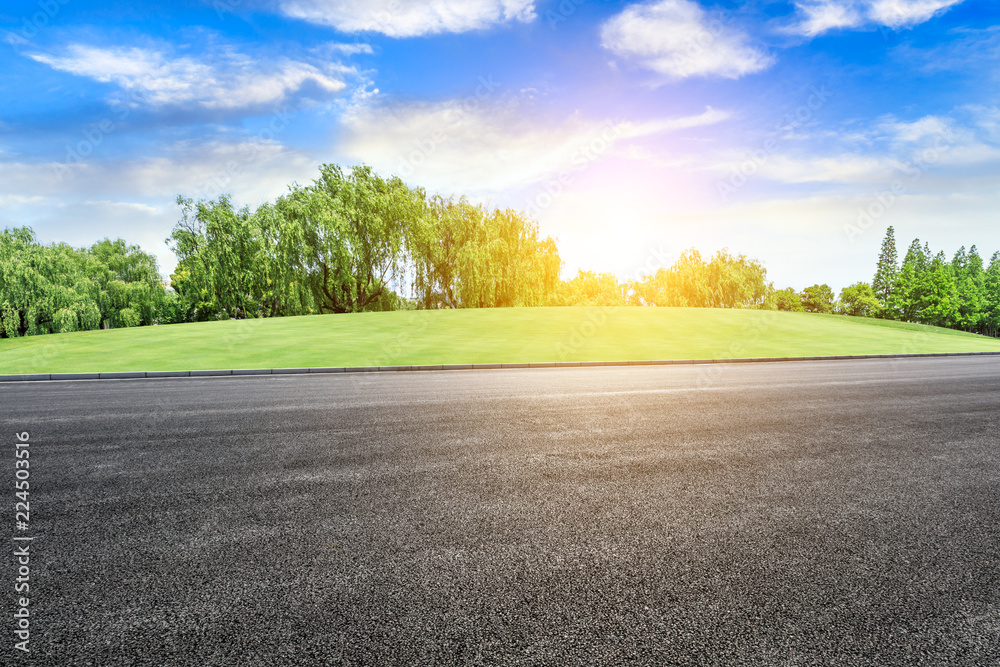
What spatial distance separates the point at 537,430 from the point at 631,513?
2.73 meters

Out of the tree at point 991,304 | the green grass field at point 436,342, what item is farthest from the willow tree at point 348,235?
the tree at point 991,304

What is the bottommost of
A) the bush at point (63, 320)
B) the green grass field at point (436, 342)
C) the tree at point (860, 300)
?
the green grass field at point (436, 342)

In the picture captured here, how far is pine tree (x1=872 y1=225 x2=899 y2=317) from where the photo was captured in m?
80.4

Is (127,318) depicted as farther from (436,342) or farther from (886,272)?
(886,272)

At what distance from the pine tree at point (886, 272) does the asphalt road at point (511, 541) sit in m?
85.0

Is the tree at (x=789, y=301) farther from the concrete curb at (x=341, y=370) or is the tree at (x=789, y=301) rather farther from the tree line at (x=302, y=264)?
the concrete curb at (x=341, y=370)

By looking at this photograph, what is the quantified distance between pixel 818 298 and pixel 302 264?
82.7 m

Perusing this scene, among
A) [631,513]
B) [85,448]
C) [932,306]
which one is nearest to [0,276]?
[85,448]

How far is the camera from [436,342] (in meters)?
22.0

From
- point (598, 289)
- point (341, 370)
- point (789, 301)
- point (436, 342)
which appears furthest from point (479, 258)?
point (789, 301)

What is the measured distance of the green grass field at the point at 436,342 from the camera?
16.8m

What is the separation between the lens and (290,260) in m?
34.0

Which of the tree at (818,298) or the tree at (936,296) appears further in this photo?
the tree at (818,298)
